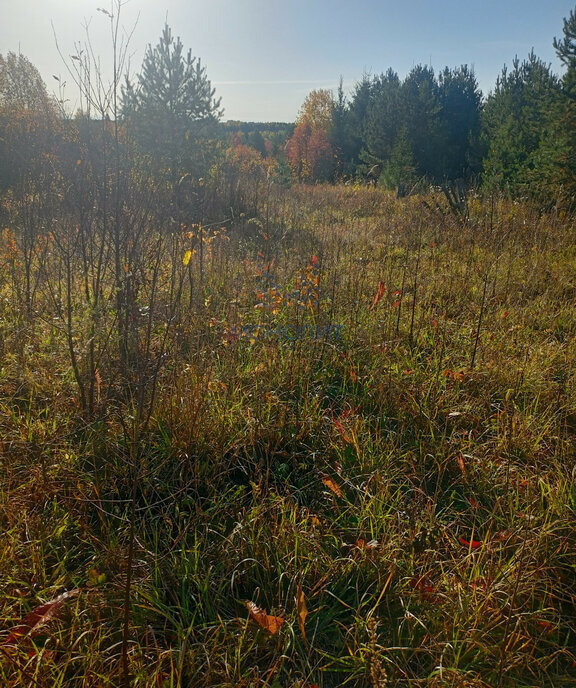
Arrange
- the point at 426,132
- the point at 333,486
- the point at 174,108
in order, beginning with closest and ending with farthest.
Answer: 1. the point at 333,486
2. the point at 174,108
3. the point at 426,132

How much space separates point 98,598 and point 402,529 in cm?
117

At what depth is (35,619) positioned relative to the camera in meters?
1.39

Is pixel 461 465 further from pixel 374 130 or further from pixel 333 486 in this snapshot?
pixel 374 130

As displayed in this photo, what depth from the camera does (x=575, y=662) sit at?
4.64 ft

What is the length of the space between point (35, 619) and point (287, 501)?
1.01 meters

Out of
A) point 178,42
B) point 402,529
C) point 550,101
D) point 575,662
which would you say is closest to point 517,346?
point 402,529

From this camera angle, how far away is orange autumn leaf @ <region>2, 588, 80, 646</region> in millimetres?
1347

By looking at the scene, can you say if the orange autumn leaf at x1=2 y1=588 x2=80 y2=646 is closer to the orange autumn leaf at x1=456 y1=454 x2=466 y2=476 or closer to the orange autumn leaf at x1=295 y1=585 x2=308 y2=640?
the orange autumn leaf at x1=295 y1=585 x2=308 y2=640

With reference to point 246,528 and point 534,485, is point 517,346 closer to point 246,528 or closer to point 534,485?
point 534,485

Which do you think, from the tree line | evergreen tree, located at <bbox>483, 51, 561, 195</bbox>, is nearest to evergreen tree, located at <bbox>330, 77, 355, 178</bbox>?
the tree line

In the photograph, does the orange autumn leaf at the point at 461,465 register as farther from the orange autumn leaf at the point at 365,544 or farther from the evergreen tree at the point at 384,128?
the evergreen tree at the point at 384,128

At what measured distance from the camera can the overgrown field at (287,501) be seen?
140 cm

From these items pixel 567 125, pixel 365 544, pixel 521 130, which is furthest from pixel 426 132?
pixel 365 544

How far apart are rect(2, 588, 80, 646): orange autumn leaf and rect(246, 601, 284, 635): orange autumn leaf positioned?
1.96 ft
